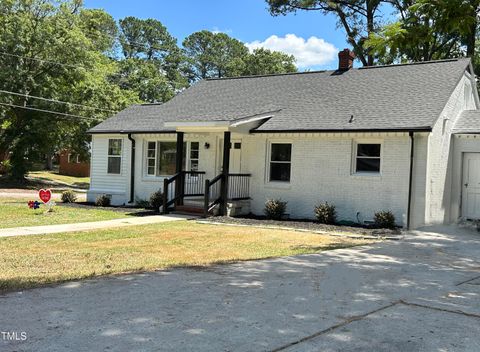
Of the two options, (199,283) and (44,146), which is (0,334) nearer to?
(199,283)

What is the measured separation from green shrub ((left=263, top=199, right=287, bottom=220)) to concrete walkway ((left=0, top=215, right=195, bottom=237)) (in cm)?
256

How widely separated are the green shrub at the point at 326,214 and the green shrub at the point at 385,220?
1449 mm

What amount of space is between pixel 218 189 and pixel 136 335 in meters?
13.4

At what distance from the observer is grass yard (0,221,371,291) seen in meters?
7.40

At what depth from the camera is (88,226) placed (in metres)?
13.5

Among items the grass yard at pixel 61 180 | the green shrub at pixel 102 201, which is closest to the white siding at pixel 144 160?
the green shrub at pixel 102 201

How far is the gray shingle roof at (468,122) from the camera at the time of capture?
1597 cm

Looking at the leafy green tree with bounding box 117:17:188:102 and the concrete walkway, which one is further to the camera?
the leafy green tree with bounding box 117:17:188:102

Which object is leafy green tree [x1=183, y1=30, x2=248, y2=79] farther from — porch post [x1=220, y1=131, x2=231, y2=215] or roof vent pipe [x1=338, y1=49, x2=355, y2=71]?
porch post [x1=220, y1=131, x2=231, y2=215]

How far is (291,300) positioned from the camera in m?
5.93

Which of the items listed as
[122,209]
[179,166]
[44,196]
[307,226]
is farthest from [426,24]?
[122,209]

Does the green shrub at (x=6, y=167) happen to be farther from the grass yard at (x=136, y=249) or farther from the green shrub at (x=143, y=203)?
the grass yard at (x=136, y=249)

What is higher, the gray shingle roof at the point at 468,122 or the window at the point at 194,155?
the gray shingle roof at the point at 468,122

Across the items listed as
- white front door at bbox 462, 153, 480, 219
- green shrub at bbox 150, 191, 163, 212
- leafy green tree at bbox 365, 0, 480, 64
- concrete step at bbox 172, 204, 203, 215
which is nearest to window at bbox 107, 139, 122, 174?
green shrub at bbox 150, 191, 163, 212
